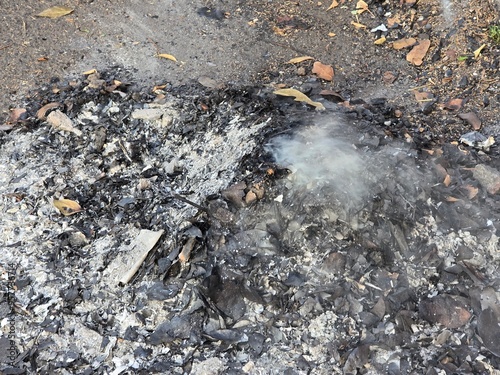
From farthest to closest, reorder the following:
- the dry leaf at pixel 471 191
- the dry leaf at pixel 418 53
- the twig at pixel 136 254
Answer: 1. the dry leaf at pixel 418 53
2. the dry leaf at pixel 471 191
3. the twig at pixel 136 254

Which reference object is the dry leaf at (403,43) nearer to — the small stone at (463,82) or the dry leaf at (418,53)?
the dry leaf at (418,53)

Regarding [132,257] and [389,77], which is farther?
[389,77]

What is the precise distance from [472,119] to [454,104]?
0.71 ft

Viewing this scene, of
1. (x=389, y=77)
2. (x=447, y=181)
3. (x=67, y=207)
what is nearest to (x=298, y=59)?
(x=389, y=77)

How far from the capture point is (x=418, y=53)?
171 inches

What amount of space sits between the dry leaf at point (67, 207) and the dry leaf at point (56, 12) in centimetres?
Answer: 222

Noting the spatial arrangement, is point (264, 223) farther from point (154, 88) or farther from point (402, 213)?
point (154, 88)

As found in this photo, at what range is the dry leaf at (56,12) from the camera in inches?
188

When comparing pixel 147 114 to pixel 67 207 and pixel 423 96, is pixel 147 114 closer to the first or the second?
pixel 67 207

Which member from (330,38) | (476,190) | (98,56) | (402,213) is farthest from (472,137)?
(98,56)

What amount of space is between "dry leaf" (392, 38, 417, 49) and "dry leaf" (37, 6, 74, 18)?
286cm

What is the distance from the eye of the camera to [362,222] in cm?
298

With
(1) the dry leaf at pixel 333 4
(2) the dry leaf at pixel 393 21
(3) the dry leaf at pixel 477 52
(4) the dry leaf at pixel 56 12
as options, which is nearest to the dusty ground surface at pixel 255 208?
(3) the dry leaf at pixel 477 52

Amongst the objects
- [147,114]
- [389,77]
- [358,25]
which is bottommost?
[147,114]
